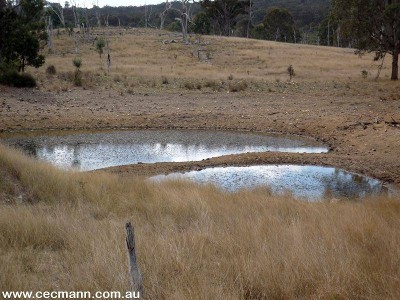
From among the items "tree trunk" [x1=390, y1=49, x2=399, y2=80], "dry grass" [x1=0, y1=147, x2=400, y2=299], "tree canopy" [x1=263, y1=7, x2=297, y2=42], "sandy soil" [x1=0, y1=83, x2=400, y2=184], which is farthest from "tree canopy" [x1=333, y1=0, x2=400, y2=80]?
"tree canopy" [x1=263, y1=7, x2=297, y2=42]

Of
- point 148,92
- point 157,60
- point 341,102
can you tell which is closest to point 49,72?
point 148,92

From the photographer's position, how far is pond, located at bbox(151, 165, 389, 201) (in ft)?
31.4

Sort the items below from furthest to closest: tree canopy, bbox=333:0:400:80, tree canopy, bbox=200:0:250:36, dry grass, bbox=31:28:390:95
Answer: tree canopy, bbox=200:0:250:36
dry grass, bbox=31:28:390:95
tree canopy, bbox=333:0:400:80

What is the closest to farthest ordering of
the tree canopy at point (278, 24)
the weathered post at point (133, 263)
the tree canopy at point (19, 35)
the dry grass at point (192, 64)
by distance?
the weathered post at point (133, 263), the tree canopy at point (19, 35), the dry grass at point (192, 64), the tree canopy at point (278, 24)

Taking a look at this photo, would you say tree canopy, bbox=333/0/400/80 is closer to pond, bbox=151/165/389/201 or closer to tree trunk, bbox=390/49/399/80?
tree trunk, bbox=390/49/399/80

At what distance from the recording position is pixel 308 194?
9297mm

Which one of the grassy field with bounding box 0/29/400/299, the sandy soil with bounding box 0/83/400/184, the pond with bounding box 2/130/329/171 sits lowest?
the pond with bounding box 2/130/329/171

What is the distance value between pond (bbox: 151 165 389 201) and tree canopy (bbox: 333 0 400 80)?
19.8 metres

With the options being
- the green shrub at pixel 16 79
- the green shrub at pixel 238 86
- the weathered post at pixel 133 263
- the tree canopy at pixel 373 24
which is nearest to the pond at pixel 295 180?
the weathered post at pixel 133 263

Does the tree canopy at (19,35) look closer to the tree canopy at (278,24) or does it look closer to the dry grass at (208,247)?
the dry grass at (208,247)

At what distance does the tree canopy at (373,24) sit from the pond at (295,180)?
19.8 meters

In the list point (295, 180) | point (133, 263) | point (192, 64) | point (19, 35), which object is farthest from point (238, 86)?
point (133, 263)

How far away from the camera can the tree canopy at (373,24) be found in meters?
27.8

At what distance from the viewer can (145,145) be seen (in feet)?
49.1
